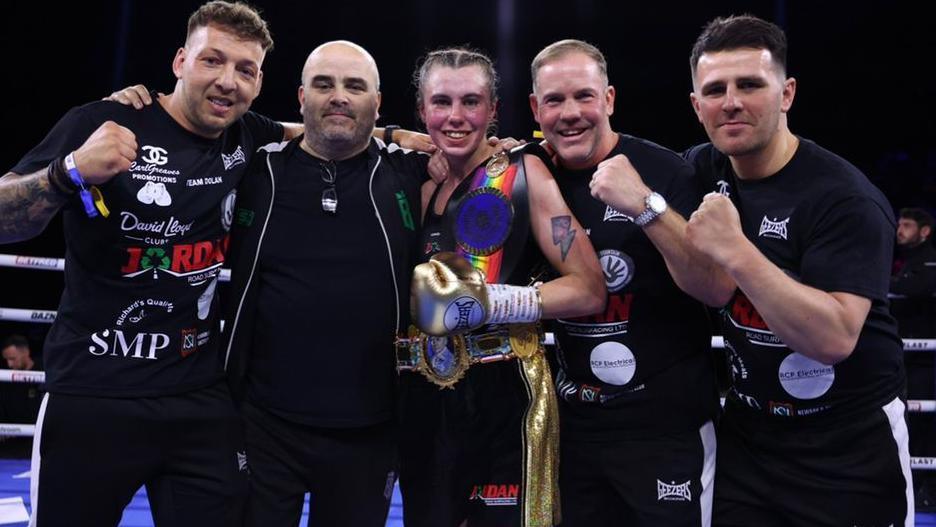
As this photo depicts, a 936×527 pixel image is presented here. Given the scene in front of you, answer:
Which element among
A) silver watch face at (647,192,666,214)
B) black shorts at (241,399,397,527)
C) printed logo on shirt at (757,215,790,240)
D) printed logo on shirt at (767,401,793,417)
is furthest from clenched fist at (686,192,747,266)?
black shorts at (241,399,397,527)

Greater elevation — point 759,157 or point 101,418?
point 759,157

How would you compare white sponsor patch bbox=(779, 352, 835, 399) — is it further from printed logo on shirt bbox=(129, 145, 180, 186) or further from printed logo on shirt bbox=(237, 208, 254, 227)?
printed logo on shirt bbox=(129, 145, 180, 186)

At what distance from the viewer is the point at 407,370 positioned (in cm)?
217

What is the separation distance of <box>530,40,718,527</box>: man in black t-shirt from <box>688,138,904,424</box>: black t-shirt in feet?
0.46

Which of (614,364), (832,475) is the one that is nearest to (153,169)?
(614,364)

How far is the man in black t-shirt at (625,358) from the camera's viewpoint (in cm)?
203

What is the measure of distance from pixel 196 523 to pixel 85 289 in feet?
2.20

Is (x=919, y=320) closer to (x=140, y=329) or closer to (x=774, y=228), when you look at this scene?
(x=774, y=228)

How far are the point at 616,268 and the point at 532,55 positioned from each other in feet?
29.7

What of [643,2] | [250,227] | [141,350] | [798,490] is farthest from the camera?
[643,2]

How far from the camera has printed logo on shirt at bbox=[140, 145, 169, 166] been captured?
82.8 inches

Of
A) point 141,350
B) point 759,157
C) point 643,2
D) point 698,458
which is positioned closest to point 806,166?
point 759,157

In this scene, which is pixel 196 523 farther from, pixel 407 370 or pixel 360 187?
pixel 360 187

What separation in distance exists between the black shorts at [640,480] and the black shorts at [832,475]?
11 cm
